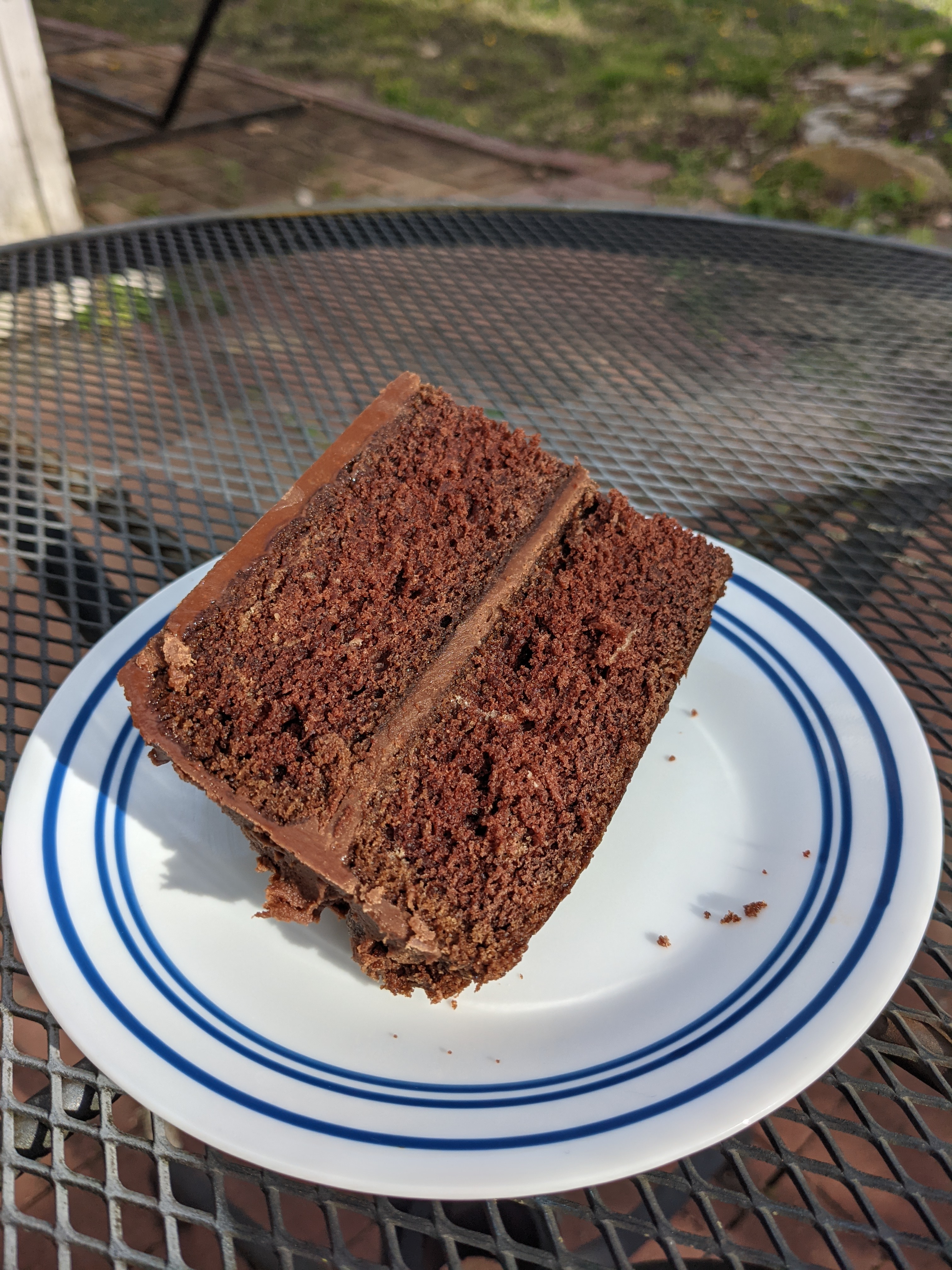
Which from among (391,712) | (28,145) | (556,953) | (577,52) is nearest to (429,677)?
(391,712)

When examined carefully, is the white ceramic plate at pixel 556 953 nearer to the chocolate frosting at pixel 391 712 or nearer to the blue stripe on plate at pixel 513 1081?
the blue stripe on plate at pixel 513 1081

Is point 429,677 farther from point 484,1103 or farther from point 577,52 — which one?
point 577,52

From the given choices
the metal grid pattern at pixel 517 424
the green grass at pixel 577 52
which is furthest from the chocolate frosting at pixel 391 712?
the green grass at pixel 577 52

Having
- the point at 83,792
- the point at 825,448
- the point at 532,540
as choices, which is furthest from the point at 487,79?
the point at 83,792

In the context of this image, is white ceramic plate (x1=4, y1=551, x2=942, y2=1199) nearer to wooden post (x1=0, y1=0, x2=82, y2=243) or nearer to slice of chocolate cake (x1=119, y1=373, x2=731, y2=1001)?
slice of chocolate cake (x1=119, y1=373, x2=731, y2=1001)

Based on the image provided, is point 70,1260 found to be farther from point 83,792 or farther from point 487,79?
point 487,79
